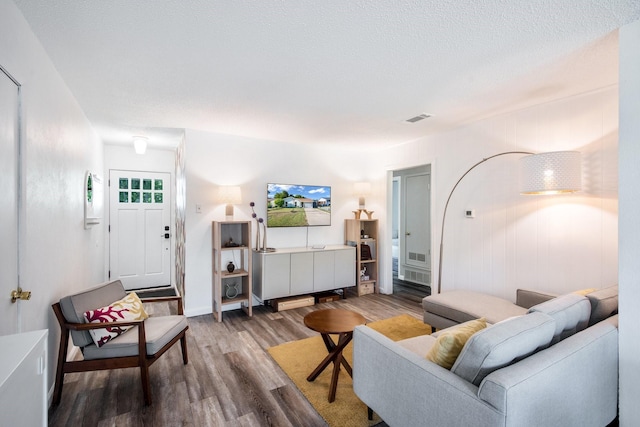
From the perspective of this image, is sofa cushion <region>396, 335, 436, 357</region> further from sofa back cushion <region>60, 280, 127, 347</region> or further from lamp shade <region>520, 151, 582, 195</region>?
sofa back cushion <region>60, 280, 127, 347</region>

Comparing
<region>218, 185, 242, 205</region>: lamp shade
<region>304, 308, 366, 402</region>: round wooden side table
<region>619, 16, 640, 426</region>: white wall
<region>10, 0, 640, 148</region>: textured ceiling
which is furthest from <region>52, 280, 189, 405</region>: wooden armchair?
<region>619, 16, 640, 426</region>: white wall

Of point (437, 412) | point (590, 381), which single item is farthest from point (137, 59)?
point (590, 381)

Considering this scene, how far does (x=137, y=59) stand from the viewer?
7.21ft

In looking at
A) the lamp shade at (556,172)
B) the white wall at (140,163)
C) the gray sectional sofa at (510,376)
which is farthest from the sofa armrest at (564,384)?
the white wall at (140,163)

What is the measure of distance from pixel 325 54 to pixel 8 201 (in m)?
2.01

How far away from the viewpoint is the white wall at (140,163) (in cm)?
510

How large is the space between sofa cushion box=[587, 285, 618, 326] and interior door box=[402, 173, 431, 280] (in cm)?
358

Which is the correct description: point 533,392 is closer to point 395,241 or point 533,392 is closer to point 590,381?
point 590,381

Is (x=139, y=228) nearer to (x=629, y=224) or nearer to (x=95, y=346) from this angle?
(x=95, y=346)

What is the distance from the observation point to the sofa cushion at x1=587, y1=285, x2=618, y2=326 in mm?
2008

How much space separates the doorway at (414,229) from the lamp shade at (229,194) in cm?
309

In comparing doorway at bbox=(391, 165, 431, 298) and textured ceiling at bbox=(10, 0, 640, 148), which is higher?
textured ceiling at bbox=(10, 0, 640, 148)

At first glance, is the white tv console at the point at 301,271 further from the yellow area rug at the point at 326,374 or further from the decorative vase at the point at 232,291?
the yellow area rug at the point at 326,374

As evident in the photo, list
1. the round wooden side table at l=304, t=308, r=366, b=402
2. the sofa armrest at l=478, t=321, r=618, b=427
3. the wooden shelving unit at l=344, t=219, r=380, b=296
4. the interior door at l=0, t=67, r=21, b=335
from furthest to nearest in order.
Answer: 1. the wooden shelving unit at l=344, t=219, r=380, b=296
2. the round wooden side table at l=304, t=308, r=366, b=402
3. the interior door at l=0, t=67, r=21, b=335
4. the sofa armrest at l=478, t=321, r=618, b=427
